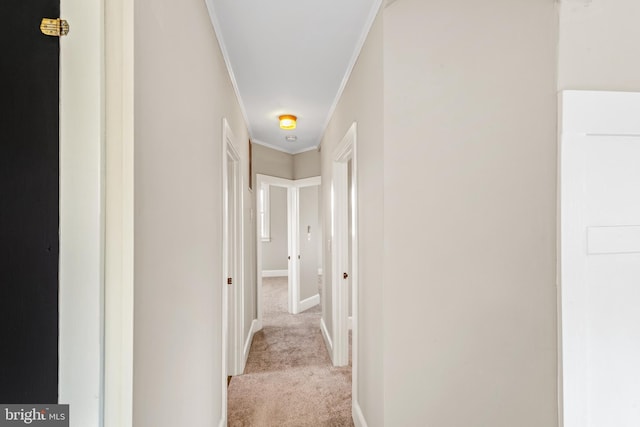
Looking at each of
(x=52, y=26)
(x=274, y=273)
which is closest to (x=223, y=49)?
(x=52, y=26)

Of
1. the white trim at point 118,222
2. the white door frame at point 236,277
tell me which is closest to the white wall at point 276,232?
the white door frame at point 236,277

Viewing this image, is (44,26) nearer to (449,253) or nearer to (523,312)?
(449,253)

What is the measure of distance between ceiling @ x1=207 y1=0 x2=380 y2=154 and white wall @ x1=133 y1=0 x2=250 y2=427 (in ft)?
0.62

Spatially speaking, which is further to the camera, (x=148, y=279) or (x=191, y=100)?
(x=191, y=100)

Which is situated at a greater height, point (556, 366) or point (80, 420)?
point (80, 420)

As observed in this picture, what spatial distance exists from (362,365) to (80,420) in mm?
1561

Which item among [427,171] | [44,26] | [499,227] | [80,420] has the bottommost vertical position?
[80,420]

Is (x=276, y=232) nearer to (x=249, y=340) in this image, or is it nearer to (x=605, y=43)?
(x=249, y=340)

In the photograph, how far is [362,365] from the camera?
75.5 inches

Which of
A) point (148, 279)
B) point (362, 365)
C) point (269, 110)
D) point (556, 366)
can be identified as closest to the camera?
point (148, 279)

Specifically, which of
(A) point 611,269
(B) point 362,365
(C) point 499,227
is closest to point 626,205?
(A) point 611,269

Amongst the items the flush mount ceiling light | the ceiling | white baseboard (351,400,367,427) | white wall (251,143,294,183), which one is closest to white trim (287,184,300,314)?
white wall (251,143,294,183)

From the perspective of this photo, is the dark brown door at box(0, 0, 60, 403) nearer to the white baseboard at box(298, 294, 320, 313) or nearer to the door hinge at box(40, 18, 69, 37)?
the door hinge at box(40, 18, 69, 37)

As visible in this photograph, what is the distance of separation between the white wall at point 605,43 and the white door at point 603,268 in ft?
0.30
